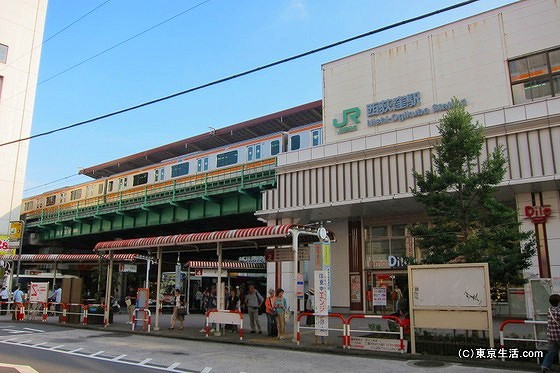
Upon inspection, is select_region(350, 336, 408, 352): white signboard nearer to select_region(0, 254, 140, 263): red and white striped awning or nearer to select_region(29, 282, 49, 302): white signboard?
select_region(0, 254, 140, 263): red and white striped awning

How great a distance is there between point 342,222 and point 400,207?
15.0 feet

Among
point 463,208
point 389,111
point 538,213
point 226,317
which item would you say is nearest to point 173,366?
point 226,317

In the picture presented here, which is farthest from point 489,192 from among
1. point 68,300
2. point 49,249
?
point 49,249

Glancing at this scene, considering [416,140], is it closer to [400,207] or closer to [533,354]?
[400,207]

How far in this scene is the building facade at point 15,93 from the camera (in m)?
49.3

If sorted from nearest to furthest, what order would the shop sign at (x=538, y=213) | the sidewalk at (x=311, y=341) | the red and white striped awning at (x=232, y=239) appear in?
the sidewalk at (x=311, y=341) < the red and white striped awning at (x=232, y=239) < the shop sign at (x=538, y=213)

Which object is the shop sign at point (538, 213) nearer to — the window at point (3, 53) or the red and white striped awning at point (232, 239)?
the red and white striped awning at point (232, 239)

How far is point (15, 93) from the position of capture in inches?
1969

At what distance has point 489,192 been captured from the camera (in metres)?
14.3

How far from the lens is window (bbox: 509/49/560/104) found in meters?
23.5

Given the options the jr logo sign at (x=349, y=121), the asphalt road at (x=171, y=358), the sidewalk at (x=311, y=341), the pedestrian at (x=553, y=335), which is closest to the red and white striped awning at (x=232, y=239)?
the sidewalk at (x=311, y=341)

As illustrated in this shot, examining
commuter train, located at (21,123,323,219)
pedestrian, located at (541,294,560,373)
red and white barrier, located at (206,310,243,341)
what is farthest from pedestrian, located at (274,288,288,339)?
commuter train, located at (21,123,323,219)

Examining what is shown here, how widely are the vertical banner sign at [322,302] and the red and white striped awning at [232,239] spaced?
1.78 m

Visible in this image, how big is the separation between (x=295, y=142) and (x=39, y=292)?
17.5m
